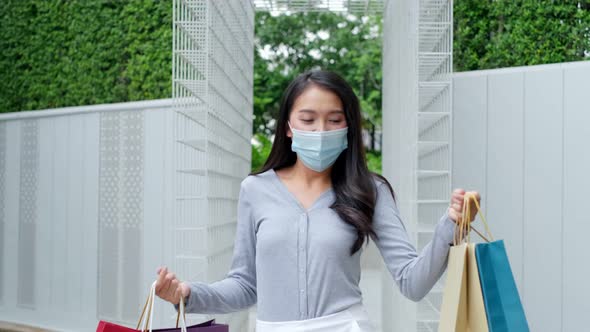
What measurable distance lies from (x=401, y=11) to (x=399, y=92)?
0.44 metres

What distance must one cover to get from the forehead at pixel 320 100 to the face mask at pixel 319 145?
6cm

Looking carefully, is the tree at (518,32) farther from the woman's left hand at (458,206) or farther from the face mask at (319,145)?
the woman's left hand at (458,206)

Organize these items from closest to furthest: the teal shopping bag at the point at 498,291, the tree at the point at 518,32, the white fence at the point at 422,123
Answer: the teal shopping bag at the point at 498,291, the white fence at the point at 422,123, the tree at the point at 518,32

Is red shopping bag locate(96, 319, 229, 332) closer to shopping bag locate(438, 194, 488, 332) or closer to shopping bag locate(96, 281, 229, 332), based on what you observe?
shopping bag locate(96, 281, 229, 332)

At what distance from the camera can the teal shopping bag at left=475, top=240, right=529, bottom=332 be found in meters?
1.86

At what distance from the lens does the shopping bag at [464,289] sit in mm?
1878

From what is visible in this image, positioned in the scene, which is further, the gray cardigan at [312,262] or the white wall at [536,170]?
the white wall at [536,170]

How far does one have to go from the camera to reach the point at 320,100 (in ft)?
7.16

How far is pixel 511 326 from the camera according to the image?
185cm

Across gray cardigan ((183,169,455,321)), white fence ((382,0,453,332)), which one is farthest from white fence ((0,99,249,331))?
gray cardigan ((183,169,455,321))

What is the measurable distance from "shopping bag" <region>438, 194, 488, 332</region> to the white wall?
2250 mm

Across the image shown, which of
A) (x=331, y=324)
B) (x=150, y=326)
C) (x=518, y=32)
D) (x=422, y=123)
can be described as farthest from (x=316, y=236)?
(x=518, y=32)

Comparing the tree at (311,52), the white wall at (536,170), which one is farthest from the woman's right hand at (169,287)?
the tree at (311,52)

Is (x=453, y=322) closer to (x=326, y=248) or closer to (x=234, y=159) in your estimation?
(x=326, y=248)
